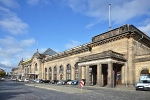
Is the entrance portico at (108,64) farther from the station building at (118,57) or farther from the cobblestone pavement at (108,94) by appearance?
the cobblestone pavement at (108,94)

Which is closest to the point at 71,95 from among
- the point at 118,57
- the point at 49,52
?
the point at 118,57

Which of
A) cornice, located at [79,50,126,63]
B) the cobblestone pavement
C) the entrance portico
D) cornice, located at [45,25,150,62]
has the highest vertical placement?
cornice, located at [45,25,150,62]

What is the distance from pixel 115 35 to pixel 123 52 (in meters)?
4.13

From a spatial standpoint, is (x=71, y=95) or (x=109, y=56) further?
(x=109, y=56)

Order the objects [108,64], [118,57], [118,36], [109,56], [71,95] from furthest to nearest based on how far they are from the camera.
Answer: [118,36]
[118,57]
[108,64]
[109,56]
[71,95]

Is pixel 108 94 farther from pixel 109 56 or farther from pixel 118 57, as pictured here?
pixel 118 57

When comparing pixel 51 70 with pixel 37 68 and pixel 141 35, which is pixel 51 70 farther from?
pixel 141 35

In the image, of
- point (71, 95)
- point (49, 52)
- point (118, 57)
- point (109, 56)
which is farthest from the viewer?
point (49, 52)

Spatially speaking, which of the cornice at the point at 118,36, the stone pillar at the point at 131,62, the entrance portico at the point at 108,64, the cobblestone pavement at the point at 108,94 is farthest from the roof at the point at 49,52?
the cobblestone pavement at the point at 108,94

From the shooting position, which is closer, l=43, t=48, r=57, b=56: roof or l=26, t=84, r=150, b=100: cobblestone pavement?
l=26, t=84, r=150, b=100: cobblestone pavement

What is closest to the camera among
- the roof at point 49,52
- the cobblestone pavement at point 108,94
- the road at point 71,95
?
the road at point 71,95

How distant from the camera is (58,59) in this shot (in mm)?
64688

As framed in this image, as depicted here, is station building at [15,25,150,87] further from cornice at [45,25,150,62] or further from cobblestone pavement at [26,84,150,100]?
cobblestone pavement at [26,84,150,100]

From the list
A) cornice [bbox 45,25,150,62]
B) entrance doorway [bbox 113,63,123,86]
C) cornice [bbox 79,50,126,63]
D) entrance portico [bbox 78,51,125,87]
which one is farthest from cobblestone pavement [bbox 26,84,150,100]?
cornice [bbox 45,25,150,62]
